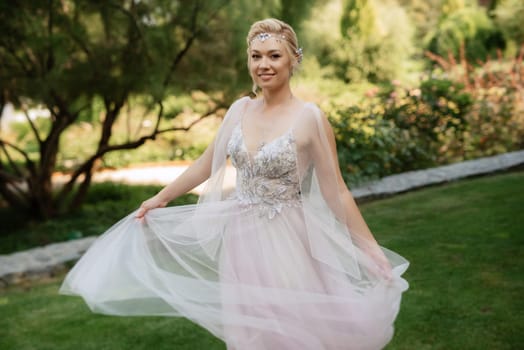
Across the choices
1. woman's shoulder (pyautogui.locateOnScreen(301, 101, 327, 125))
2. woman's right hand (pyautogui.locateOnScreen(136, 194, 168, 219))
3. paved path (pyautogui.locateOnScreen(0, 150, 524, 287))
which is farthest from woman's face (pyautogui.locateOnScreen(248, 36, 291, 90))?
paved path (pyautogui.locateOnScreen(0, 150, 524, 287))

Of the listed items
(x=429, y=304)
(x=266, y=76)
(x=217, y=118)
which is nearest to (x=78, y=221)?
(x=217, y=118)

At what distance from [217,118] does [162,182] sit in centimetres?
248

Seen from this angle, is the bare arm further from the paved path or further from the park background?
the park background

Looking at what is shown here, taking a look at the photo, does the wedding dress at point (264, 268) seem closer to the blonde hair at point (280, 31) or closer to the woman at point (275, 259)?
the woman at point (275, 259)

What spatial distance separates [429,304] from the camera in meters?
3.92

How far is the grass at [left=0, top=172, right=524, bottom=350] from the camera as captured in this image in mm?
3557

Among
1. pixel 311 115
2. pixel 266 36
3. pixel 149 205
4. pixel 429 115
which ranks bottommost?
pixel 429 115

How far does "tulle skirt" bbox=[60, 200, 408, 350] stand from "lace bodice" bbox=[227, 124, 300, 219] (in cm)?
4

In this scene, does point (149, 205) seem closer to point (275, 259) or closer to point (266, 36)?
point (275, 259)

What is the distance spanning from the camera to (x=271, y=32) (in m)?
2.36

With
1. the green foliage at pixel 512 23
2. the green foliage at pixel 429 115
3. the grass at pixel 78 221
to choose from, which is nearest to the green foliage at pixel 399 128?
the green foliage at pixel 429 115

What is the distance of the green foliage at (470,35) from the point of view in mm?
18234

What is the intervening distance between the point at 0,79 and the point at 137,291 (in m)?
5.17

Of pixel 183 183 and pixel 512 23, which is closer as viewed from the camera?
pixel 183 183
